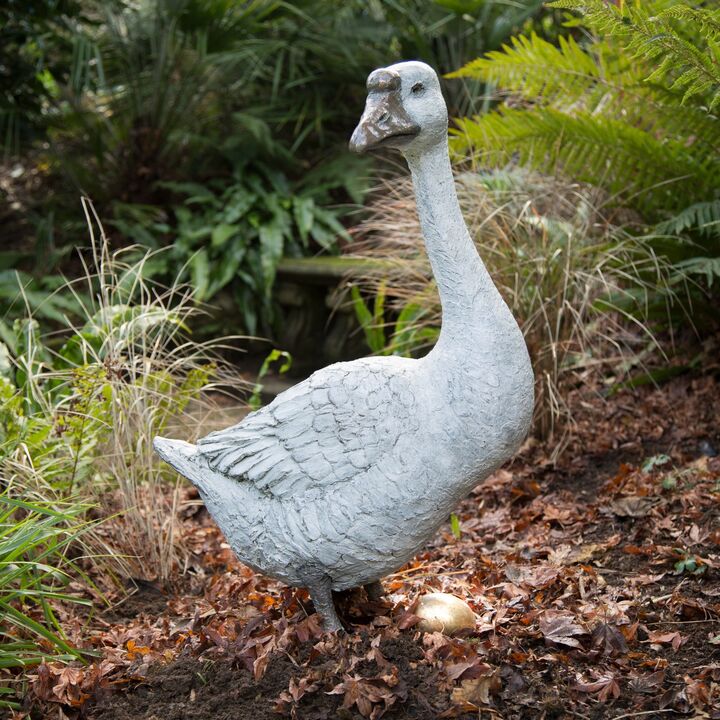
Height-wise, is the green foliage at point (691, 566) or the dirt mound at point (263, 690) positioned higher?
the dirt mound at point (263, 690)

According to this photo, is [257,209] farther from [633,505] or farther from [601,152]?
[633,505]

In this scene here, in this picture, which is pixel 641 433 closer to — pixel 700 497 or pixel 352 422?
pixel 700 497

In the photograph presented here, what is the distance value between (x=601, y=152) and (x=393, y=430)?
109 inches

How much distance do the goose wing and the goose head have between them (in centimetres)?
64

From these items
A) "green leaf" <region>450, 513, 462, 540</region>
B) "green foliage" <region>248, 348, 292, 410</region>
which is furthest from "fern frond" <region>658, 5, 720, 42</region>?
"green foliage" <region>248, 348, 292, 410</region>

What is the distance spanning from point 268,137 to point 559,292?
13.8ft

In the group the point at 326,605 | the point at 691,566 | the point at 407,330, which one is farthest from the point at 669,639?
the point at 407,330

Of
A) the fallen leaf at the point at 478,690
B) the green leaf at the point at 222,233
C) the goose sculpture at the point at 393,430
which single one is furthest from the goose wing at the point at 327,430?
the green leaf at the point at 222,233

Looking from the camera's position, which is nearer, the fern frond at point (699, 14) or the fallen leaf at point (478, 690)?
the fallen leaf at point (478, 690)

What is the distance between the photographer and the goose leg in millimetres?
2674

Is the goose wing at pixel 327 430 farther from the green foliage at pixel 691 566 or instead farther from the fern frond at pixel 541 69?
the fern frond at pixel 541 69

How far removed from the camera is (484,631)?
2.81 m

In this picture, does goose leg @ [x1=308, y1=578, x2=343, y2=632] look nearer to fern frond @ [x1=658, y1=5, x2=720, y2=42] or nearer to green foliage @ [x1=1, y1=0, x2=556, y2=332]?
fern frond @ [x1=658, y1=5, x2=720, y2=42]

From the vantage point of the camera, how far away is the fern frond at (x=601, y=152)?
14.9 feet
